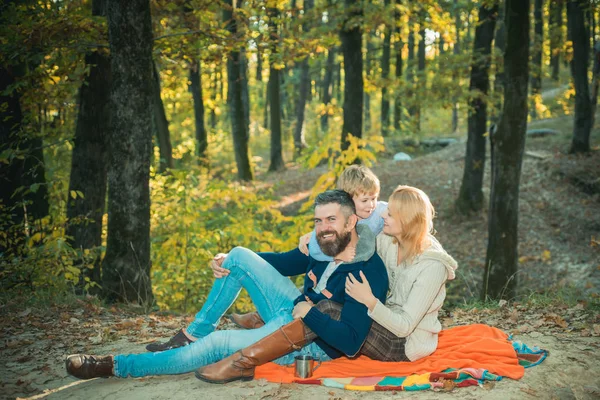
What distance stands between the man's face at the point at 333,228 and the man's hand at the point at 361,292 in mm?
332

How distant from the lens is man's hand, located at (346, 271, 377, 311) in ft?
13.2

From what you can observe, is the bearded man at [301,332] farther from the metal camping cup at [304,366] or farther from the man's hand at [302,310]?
the metal camping cup at [304,366]

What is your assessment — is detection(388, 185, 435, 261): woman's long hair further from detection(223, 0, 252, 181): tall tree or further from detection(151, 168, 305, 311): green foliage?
detection(223, 0, 252, 181): tall tree

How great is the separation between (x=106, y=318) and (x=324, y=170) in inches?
565

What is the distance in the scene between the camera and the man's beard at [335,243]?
4.34 meters

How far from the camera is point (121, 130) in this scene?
6809 mm

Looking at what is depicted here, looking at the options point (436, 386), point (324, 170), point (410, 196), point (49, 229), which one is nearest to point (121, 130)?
point (49, 229)

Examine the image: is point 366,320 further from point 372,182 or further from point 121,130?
point 121,130

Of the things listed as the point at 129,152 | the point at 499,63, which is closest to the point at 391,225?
the point at 129,152

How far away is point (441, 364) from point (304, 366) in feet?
3.62

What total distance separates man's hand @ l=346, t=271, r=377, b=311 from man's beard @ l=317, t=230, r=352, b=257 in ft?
1.04

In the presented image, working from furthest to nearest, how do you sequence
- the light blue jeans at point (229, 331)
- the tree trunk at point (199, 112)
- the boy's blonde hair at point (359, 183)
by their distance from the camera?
the tree trunk at point (199, 112)
the boy's blonde hair at point (359, 183)
the light blue jeans at point (229, 331)

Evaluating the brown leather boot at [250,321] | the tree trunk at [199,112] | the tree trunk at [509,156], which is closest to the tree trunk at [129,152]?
the brown leather boot at [250,321]

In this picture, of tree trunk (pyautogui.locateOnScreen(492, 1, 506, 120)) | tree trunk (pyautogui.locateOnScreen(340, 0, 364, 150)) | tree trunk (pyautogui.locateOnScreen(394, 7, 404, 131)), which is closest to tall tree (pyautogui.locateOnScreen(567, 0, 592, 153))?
tree trunk (pyautogui.locateOnScreen(492, 1, 506, 120))
